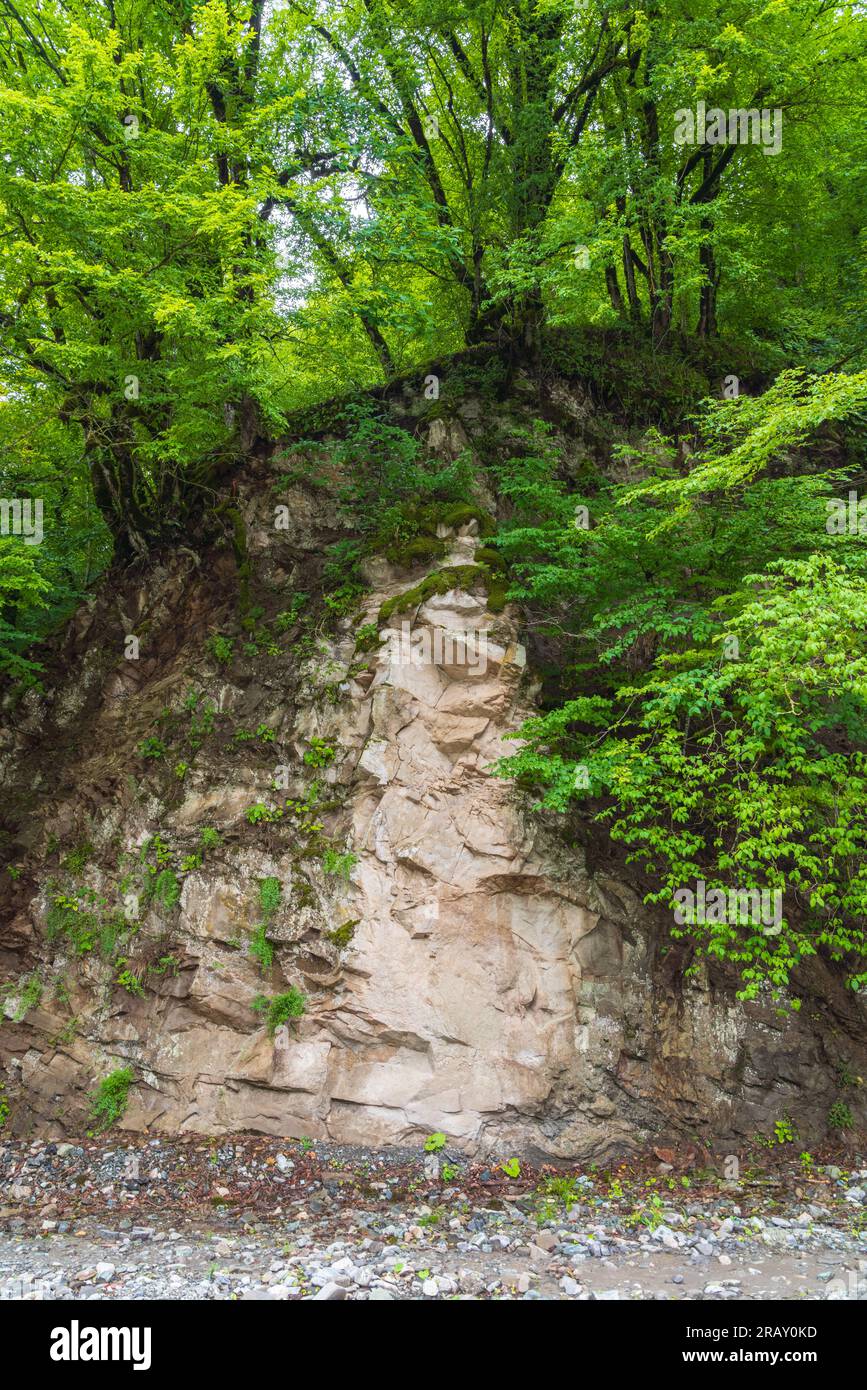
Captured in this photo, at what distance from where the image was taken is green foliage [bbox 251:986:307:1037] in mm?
8922

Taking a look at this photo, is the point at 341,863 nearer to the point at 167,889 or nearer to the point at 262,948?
the point at 262,948

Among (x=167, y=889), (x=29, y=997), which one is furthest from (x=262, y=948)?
(x=29, y=997)

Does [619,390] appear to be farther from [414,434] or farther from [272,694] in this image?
[272,694]

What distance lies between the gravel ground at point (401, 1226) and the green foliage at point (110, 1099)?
31cm

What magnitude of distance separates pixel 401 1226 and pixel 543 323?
12.8 meters

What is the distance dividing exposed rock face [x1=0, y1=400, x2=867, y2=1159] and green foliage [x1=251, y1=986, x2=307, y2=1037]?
0.11 m

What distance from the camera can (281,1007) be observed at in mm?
8984

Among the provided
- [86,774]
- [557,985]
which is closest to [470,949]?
[557,985]

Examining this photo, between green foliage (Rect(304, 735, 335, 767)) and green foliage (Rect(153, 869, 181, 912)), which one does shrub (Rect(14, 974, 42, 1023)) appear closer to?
green foliage (Rect(153, 869, 181, 912))

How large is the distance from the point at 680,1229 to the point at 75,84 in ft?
43.3

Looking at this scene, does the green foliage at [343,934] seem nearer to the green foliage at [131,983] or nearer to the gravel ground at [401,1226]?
the gravel ground at [401,1226]

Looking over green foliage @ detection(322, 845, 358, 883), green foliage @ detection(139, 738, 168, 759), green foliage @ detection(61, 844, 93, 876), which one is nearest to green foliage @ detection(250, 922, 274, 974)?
green foliage @ detection(322, 845, 358, 883)

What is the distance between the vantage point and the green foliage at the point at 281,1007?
892 centimetres

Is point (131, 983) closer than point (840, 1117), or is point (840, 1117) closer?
point (840, 1117)
